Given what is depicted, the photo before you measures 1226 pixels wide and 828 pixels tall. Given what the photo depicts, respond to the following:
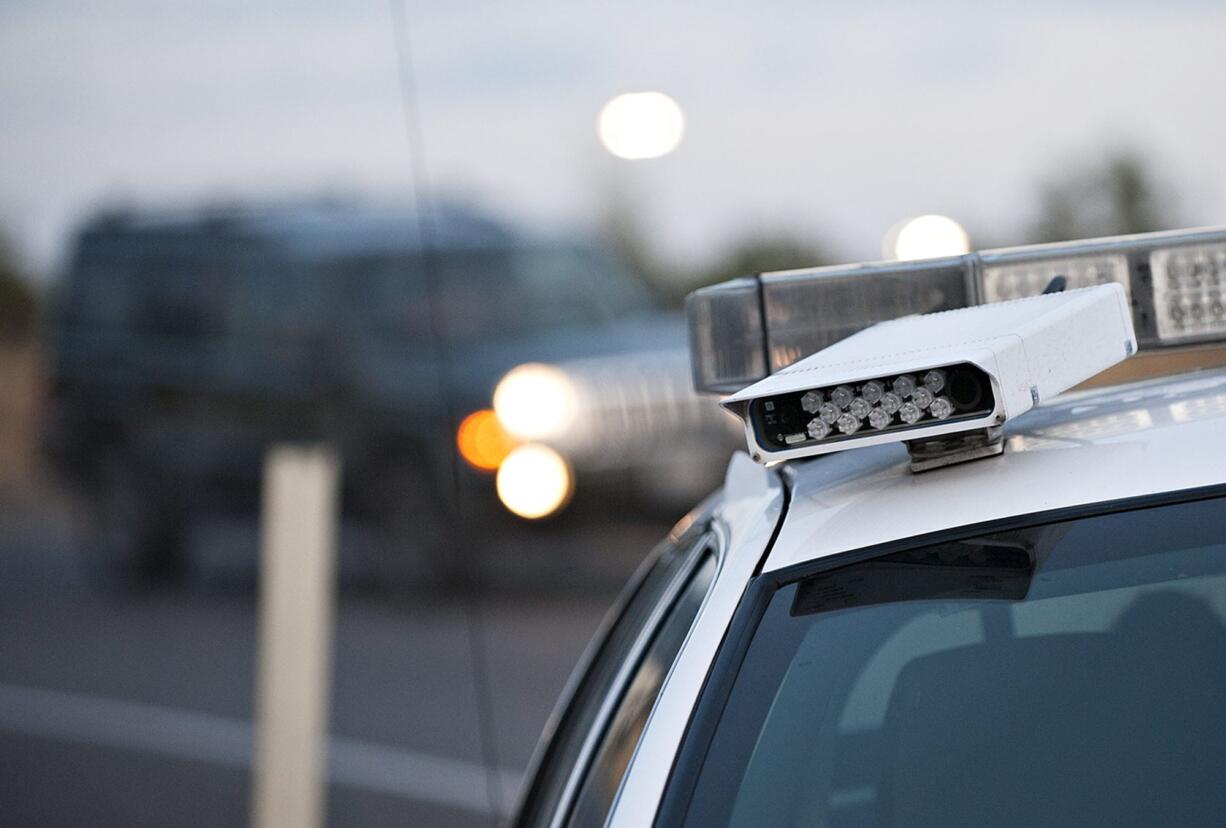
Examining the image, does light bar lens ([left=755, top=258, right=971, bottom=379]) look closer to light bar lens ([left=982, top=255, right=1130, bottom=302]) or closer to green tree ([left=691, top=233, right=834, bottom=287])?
light bar lens ([left=982, top=255, right=1130, bottom=302])

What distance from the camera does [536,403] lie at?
9727mm

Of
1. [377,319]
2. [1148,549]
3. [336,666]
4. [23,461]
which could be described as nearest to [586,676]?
[1148,549]

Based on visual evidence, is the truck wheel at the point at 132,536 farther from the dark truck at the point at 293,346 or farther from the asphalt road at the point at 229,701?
the asphalt road at the point at 229,701

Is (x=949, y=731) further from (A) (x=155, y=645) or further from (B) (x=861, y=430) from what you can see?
(A) (x=155, y=645)

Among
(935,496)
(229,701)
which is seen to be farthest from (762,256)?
(935,496)

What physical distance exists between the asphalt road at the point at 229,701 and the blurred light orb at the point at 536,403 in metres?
1.19

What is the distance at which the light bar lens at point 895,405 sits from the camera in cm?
163

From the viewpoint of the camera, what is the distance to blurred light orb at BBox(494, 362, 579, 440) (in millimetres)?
9609

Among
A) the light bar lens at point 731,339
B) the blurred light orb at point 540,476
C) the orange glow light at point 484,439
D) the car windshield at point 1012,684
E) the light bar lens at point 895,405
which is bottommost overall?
the blurred light orb at point 540,476

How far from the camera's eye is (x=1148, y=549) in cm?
162

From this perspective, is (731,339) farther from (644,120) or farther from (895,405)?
(644,120)

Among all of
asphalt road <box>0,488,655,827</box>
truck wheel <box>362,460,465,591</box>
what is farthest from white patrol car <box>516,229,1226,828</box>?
truck wheel <box>362,460,465,591</box>

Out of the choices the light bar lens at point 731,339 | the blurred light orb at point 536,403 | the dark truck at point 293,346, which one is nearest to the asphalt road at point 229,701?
the dark truck at point 293,346

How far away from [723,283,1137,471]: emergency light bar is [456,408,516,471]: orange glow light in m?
7.85
